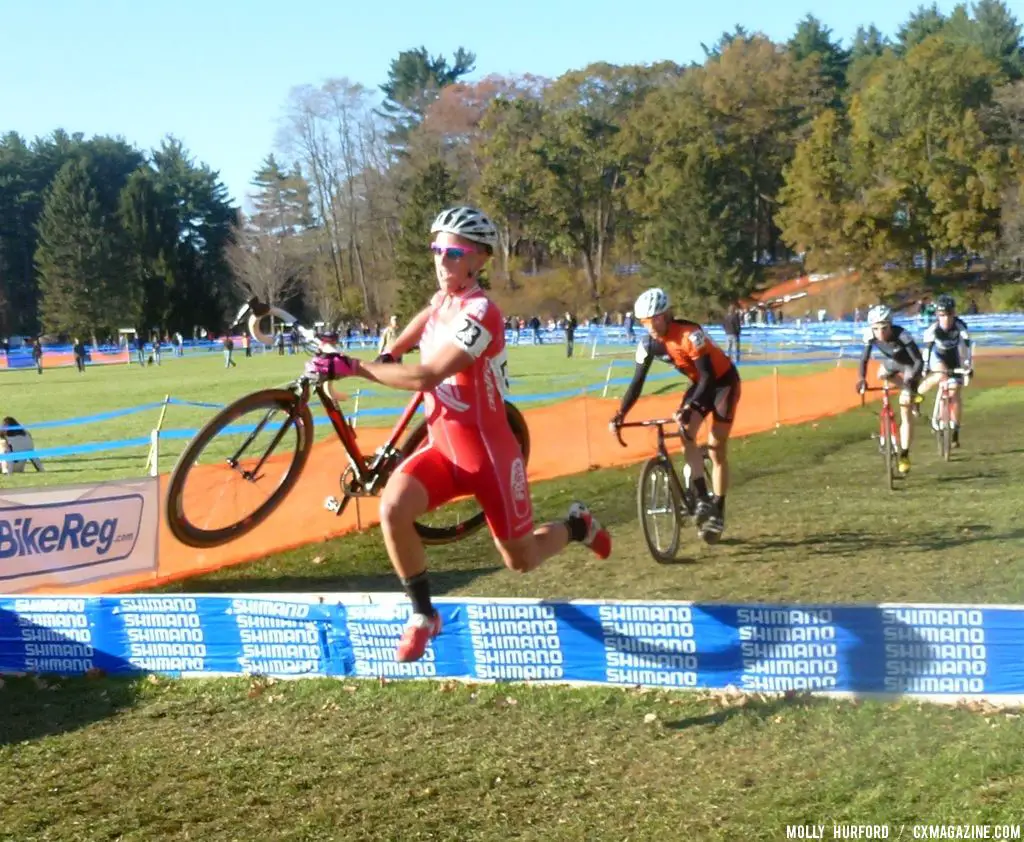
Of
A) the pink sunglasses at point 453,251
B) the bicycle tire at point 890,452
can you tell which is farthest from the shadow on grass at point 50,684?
the bicycle tire at point 890,452

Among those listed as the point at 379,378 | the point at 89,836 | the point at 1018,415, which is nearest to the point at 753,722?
the point at 379,378

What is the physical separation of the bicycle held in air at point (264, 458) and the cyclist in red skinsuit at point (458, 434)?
1.98 ft

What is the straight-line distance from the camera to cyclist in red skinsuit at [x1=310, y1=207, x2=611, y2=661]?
236 inches

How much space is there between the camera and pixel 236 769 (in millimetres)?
6156

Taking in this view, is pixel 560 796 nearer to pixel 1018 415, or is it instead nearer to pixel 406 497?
pixel 406 497

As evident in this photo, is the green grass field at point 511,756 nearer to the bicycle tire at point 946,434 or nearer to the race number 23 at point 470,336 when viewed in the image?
the race number 23 at point 470,336

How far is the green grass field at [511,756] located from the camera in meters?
5.27

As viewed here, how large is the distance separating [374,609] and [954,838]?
3.69 m

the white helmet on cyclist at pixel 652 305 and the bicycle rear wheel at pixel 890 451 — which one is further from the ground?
the white helmet on cyclist at pixel 652 305

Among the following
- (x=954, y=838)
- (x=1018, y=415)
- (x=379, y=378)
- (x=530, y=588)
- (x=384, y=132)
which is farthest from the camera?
(x=384, y=132)

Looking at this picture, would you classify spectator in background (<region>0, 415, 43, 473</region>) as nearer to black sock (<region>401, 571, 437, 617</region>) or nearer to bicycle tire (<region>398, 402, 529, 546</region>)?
bicycle tire (<region>398, 402, 529, 546</region>)

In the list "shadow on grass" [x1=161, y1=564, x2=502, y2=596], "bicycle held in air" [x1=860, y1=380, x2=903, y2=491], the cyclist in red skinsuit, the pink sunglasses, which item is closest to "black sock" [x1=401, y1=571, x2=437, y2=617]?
the cyclist in red skinsuit

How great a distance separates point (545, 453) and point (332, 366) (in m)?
11.2

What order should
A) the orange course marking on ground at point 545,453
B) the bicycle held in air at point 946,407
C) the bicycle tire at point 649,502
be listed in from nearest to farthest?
the bicycle tire at point 649,502 → the orange course marking on ground at point 545,453 → the bicycle held in air at point 946,407
